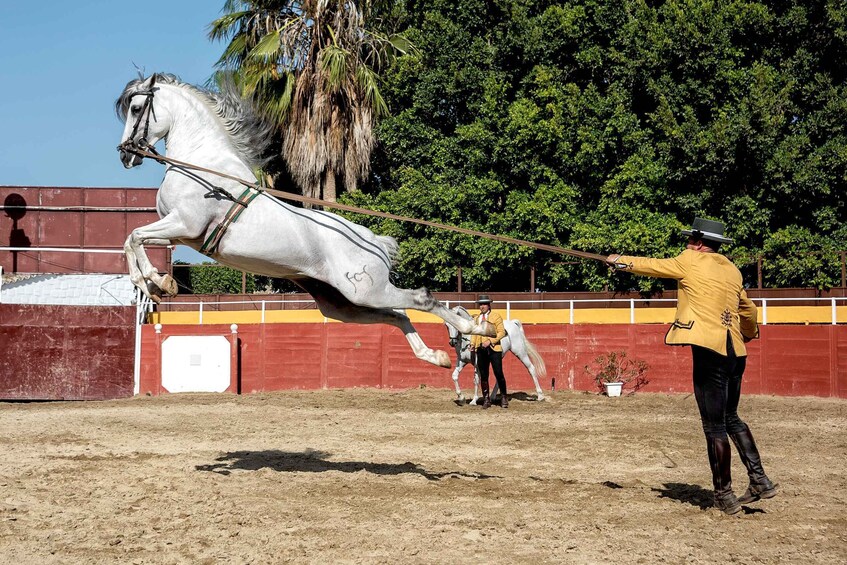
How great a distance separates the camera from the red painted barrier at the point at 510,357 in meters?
18.4

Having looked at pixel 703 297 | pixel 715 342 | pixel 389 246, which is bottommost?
pixel 715 342

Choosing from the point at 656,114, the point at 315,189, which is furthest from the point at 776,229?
the point at 315,189

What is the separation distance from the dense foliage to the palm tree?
105 centimetres

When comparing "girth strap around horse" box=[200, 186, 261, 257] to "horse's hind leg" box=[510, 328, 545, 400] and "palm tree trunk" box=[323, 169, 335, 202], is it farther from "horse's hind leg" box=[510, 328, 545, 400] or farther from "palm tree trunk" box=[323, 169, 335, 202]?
"palm tree trunk" box=[323, 169, 335, 202]

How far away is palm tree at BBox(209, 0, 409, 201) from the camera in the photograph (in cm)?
2570

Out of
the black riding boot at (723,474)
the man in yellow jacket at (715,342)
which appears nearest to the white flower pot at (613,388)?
the man in yellow jacket at (715,342)

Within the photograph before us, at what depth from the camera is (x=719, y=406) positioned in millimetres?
7363

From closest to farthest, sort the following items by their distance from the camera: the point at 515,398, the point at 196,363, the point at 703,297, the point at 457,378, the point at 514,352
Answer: the point at 703,297, the point at 457,378, the point at 514,352, the point at 515,398, the point at 196,363

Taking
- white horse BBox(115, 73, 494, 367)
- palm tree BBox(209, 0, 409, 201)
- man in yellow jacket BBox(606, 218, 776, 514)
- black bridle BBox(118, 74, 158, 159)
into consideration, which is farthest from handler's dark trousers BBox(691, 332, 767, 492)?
palm tree BBox(209, 0, 409, 201)

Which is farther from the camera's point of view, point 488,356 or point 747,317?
point 488,356

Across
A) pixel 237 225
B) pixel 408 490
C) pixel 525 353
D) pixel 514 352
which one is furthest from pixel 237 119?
pixel 525 353

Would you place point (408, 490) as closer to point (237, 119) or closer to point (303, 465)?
point (303, 465)

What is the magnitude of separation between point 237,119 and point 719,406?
497 cm

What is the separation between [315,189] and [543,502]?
1995 cm
